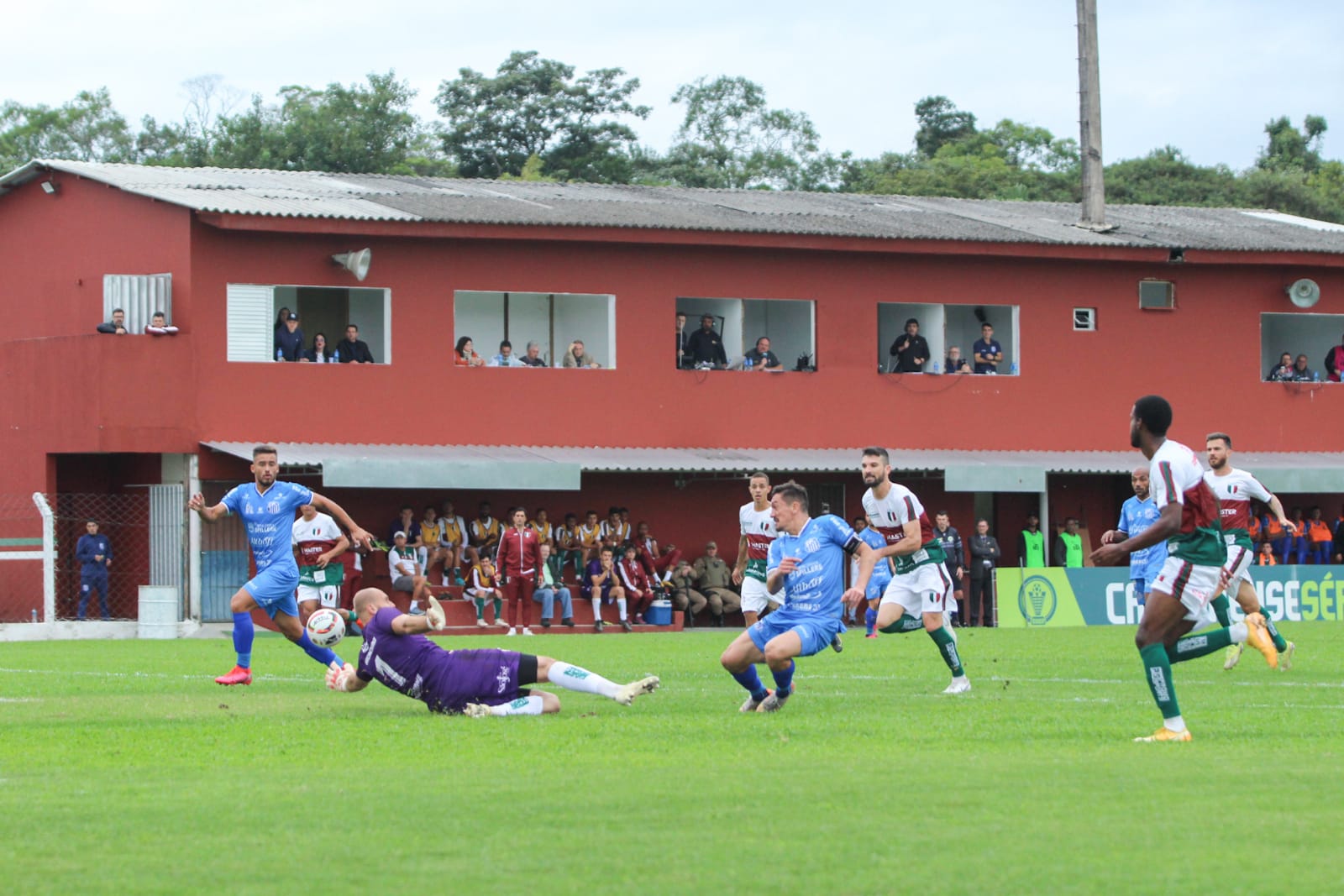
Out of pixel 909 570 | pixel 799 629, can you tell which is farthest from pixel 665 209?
pixel 799 629

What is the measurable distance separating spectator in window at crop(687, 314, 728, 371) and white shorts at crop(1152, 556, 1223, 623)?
953 inches

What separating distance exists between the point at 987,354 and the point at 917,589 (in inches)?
864

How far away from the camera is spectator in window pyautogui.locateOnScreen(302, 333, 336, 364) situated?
3219 centimetres

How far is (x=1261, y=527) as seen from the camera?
120 feet

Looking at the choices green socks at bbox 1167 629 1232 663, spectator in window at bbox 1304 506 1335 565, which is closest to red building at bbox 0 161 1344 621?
spectator in window at bbox 1304 506 1335 565

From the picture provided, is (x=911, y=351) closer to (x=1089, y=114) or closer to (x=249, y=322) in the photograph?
(x=1089, y=114)

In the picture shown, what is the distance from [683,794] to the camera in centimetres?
866

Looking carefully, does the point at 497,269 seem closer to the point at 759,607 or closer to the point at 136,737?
the point at 759,607

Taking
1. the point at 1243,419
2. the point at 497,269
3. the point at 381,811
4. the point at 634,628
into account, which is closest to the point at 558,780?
the point at 381,811

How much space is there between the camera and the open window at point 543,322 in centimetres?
3400

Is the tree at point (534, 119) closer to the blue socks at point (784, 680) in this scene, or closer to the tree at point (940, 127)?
the tree at point (940, 127)

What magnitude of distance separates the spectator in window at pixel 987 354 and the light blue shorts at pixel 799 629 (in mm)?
24372

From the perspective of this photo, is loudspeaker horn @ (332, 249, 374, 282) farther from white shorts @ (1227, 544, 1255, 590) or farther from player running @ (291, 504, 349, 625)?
white shorts @ (1227, 544, 1255, 590)

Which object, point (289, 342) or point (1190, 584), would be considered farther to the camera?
point (289, 342)
